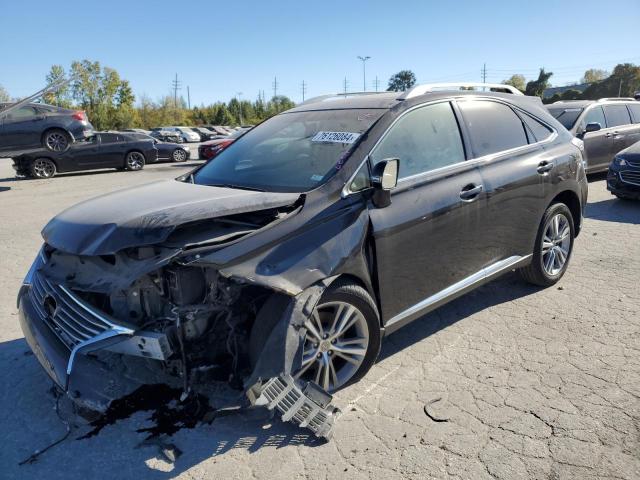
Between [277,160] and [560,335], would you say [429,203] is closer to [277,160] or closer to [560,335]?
[277,160]

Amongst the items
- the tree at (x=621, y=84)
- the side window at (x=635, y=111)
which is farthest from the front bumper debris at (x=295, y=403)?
the tree at (x=621, y=84)

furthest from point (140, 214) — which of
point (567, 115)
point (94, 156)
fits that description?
point (94, 156)

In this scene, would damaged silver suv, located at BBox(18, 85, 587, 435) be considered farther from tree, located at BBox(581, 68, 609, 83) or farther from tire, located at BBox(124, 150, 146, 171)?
tree, located at BBox(581, 68, 609, 83)

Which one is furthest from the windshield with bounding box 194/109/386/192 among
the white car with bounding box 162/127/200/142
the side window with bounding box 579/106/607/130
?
the white car with bounding box 162/127/200/142

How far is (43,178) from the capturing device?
635 inches

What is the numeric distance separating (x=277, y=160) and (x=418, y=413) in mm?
2032

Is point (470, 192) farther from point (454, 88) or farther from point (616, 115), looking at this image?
point (616, 115)

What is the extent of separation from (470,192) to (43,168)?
15.8m

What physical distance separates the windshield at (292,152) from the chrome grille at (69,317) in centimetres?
133

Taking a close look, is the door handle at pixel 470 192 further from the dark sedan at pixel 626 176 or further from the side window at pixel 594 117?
the side window at pixel 594 117

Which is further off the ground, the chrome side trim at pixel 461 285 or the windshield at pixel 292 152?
the windshield at pixel 292 152

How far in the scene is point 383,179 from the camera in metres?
3.11

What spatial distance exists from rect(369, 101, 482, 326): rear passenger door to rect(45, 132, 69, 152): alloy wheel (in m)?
14.5

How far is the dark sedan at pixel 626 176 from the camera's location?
886 centimetres
